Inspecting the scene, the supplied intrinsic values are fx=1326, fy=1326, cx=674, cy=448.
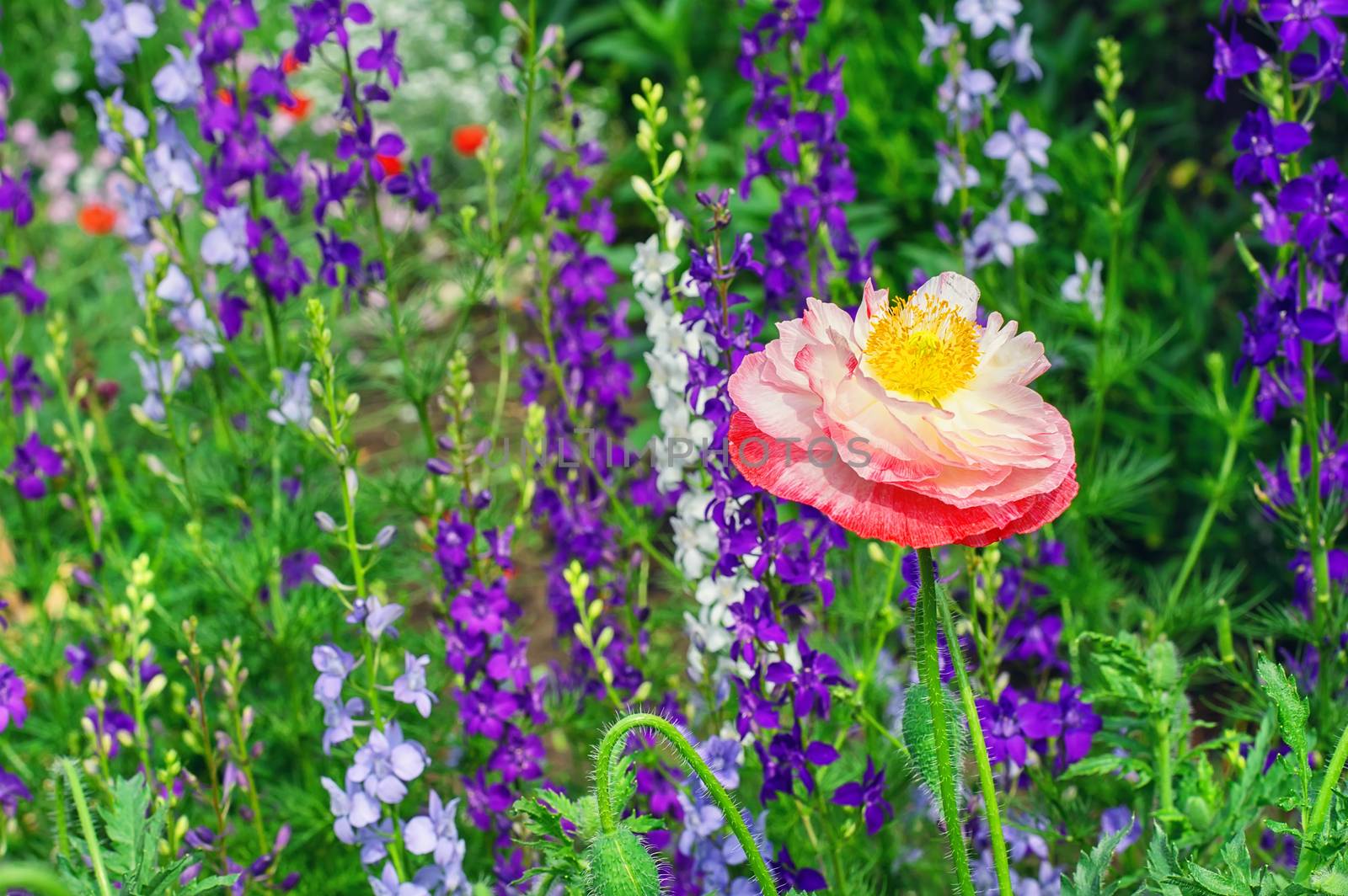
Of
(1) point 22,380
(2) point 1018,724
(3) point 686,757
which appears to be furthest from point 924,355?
(1) point 22,380

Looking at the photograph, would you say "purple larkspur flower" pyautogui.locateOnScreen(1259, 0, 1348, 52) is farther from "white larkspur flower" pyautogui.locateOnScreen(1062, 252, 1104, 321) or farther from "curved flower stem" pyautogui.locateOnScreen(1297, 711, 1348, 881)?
"curved flower stem" pyautogui.locateOnScreen(1297, 711, 1348, 881)

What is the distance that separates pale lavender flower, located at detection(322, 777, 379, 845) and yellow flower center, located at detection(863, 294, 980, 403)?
974mm

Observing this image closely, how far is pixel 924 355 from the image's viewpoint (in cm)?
115

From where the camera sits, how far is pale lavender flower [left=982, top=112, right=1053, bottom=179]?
2.46 meters

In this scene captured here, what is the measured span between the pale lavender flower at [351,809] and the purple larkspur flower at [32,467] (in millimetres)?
1007

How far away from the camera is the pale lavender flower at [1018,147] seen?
8.06ft

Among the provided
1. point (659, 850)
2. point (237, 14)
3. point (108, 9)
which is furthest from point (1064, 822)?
point (108, 9)

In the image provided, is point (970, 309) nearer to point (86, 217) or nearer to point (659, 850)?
point (659, 850)

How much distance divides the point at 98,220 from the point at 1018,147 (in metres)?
3.95

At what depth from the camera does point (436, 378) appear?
8.02 feet

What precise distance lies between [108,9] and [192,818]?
142 cm

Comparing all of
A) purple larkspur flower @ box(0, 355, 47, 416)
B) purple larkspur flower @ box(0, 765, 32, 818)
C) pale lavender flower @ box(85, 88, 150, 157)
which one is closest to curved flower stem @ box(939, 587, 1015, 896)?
purple larkspur flower @ box(0, 765, 32, 818)

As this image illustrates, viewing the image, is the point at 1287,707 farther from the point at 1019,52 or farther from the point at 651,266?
the point at 1019,52

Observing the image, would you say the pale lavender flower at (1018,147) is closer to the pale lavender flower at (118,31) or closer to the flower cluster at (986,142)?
the flower cluster at (986,142)
